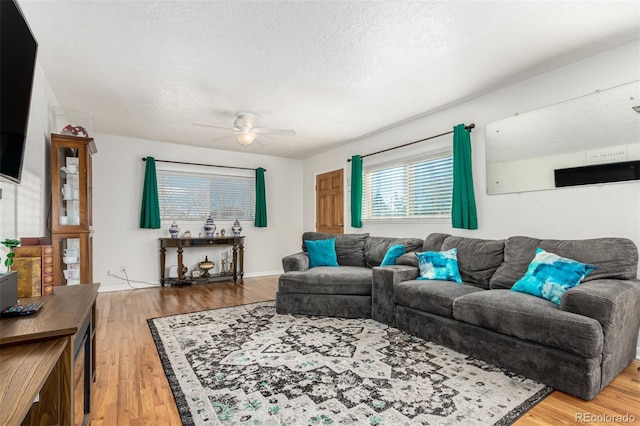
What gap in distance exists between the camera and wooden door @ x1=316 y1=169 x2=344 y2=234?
595cm

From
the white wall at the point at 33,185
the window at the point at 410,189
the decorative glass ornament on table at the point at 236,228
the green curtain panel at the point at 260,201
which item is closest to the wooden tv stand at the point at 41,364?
the white wall at the point at 33,185

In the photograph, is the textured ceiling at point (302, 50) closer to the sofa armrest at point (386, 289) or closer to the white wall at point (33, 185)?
the white wall at point (33, 185)

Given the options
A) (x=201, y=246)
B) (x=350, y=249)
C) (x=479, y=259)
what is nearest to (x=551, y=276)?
(x=479, y=259)

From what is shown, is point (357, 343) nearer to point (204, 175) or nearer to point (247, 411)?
point (247, 411)

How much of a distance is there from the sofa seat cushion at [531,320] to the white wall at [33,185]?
321 centimetres

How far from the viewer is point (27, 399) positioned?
0.76 m

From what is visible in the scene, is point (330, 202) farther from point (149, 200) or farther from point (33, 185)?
point (33, 185)

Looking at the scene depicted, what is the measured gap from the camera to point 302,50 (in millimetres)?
2664

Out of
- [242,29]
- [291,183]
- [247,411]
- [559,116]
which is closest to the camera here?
[247,411]

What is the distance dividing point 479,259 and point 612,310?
1.28 m

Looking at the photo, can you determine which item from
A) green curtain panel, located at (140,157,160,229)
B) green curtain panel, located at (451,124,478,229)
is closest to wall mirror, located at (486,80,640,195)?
green curtain panel, located at (451,124,478,229)

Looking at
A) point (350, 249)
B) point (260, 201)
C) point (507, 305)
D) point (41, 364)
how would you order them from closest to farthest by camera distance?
1. point (41, 364)
2. point (507, 305)
3. point (350, 249)
4. point (260, 201)

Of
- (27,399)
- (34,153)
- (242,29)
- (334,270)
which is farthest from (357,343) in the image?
(34,153)

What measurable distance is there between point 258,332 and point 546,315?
2.35 metres
